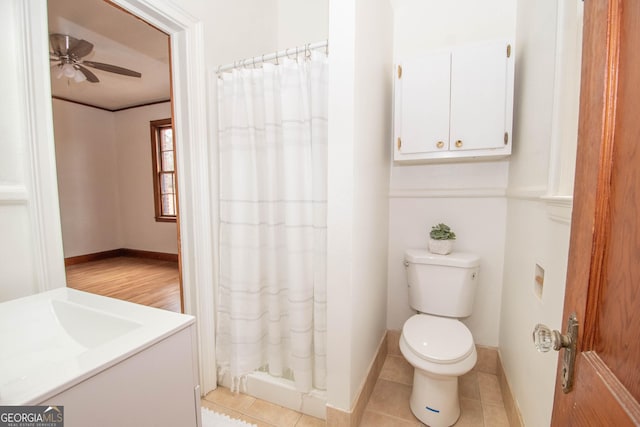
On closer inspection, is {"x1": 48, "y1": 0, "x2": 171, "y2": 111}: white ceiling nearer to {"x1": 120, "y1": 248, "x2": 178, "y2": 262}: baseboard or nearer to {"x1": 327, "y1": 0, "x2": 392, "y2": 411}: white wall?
{"x1": 327, "y1": 0, "x2": 392, "y2": 411}: white wall

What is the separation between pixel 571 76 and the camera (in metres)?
1.02


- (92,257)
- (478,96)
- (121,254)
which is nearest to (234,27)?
(478,96)

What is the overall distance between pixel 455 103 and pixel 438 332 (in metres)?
1.34

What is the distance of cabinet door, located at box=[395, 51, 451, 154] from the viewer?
1666 mm

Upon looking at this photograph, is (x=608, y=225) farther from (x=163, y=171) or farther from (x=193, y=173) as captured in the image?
(x=163, y=171)

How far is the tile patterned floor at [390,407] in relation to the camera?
1517 mm

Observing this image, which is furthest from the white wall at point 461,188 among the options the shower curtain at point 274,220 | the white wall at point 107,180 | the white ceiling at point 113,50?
the white wall at point 107,180

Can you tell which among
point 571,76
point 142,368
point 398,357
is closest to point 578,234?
point 571,76

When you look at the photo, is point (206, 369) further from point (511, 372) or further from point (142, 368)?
point (511, 372)

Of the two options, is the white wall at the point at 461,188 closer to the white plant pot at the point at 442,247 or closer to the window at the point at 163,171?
the white plant pot at the point at 442,247

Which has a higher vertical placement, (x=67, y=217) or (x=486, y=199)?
(x=486, y=199)

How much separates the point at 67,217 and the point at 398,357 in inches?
212

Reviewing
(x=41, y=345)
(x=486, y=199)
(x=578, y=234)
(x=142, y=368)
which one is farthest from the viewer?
(x=486, y=199)

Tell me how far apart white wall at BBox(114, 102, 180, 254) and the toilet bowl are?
14.6 ft
